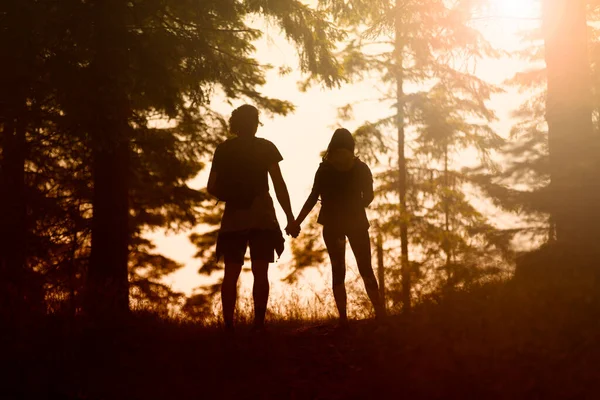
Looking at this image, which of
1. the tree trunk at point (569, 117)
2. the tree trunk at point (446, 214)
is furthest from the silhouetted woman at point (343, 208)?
the tree trunk at point (446, 214)

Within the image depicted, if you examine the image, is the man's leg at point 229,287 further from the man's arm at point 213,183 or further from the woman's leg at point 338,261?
the woman's leg at point 338,261

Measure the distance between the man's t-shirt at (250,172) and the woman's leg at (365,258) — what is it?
1.08 metres

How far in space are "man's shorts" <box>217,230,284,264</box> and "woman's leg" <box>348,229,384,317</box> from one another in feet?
3.68

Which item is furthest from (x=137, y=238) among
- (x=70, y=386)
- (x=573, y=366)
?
(x=573, y=366)

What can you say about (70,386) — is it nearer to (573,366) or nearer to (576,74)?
(573,366)

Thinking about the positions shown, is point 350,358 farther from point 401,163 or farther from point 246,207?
point 401,163

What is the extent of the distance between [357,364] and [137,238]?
14.8 meters

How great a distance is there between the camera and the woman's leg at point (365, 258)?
22.9ft

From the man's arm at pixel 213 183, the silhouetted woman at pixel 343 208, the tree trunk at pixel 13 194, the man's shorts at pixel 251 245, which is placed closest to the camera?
the man's shorts at pixel 251 245

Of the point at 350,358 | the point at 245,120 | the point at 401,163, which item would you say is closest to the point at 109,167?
the point at 245,120

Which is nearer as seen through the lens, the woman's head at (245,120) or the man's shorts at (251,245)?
the man's shorts at (251,245)

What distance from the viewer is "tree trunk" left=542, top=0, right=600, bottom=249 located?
7867mm

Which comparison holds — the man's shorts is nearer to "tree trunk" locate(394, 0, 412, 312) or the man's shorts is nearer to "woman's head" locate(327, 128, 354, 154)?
"woman's head" locate(327, 128, 354, 154)

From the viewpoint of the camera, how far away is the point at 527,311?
19.2ft
